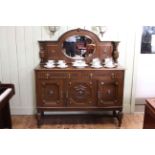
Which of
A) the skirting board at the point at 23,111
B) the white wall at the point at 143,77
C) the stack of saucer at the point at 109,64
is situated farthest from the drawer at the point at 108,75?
the skirting board at the point at 23,111

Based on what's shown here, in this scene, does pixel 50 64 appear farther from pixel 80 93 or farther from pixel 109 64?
pixel 109 64

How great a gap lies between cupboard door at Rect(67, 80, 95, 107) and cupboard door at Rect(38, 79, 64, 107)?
0.12m

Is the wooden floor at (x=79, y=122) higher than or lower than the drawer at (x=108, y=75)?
lower

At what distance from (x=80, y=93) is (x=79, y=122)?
0.51 meters

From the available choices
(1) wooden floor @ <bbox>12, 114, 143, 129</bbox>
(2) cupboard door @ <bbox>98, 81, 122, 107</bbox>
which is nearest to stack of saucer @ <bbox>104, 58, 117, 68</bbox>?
(2) cupboard door @ <bbox>98, 81, 122, 107</bbox>

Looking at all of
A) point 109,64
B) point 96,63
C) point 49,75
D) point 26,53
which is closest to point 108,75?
point 109,64

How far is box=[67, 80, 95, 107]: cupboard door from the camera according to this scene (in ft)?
9.11

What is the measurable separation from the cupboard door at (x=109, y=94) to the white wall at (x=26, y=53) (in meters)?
0.49

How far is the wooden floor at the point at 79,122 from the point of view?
9.48 feet

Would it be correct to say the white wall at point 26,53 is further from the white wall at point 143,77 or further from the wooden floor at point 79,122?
the wooden floor at point 79,122
